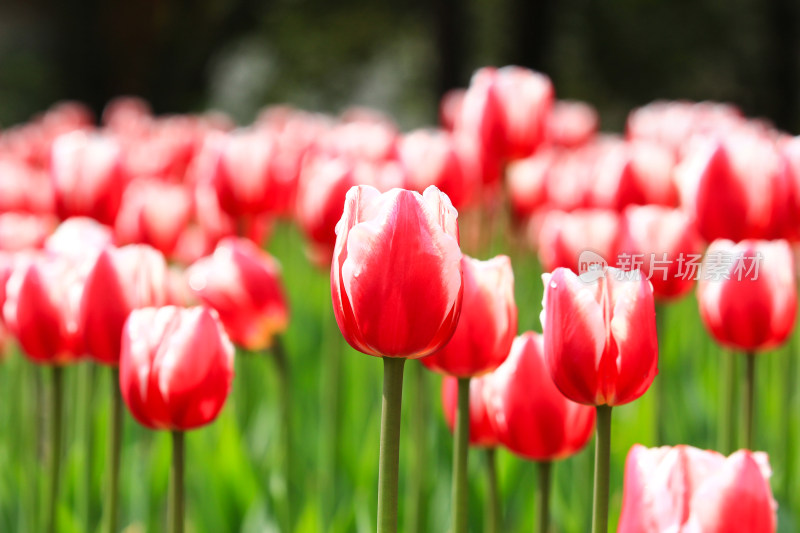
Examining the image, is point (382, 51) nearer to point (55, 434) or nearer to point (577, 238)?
point (577, 238)

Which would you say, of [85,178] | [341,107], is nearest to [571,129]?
[85,178]

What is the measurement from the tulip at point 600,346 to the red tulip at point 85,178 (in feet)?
4.57

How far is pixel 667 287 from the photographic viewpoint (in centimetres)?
132

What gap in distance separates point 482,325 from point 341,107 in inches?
605

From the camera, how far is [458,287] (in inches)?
28.2

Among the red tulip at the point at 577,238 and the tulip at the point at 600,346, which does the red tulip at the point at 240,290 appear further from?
the tulip at the point at 600,346

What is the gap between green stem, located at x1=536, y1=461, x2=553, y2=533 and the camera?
1.00m

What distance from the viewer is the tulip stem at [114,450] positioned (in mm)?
1120

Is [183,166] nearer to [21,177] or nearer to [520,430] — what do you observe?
[21,177]

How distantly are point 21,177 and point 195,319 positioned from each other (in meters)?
1.74

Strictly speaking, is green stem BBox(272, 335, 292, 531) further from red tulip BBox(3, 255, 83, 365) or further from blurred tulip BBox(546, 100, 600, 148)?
blurred tulip BBox(546, 100, 600, 148)

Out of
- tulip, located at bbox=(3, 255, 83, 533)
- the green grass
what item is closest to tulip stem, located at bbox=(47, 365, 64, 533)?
tulip, located at bbox=(3, 255, 83, 533)

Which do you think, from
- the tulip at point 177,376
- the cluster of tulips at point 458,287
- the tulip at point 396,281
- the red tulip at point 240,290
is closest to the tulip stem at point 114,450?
the cluster of tulips at point 458,287

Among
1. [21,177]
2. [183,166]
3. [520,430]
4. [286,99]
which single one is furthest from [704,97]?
[520,430]
